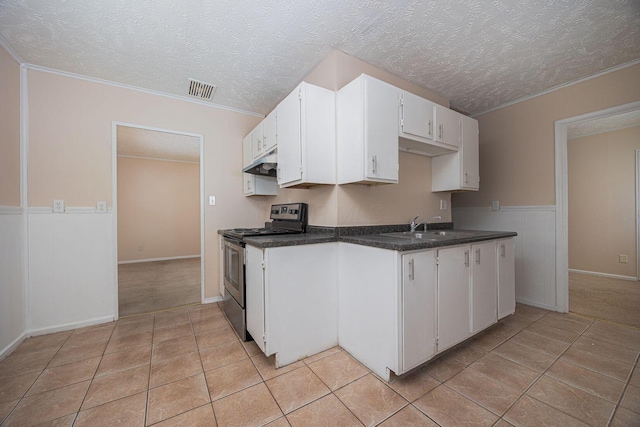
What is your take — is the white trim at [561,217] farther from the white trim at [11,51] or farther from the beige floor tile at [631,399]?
the white trim at [11,51]

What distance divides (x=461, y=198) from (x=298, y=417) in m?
3.52

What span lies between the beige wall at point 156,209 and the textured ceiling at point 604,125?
7294mm

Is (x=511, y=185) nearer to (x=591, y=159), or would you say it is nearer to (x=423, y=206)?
(x=423, y=206)

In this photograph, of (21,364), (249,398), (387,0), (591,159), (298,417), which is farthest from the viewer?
(591,159)

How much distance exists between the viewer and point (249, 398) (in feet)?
4.67

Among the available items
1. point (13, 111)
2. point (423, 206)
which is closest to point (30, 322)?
point (13, 111)

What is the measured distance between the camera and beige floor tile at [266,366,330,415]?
1.38 metres

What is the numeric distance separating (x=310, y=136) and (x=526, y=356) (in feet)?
7.66

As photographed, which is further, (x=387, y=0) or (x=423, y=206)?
(x=423, y=206)

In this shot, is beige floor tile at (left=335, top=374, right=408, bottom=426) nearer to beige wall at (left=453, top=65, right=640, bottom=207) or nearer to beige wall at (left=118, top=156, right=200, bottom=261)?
beige wall at (left=453, top=65, right=640, bottom=207)

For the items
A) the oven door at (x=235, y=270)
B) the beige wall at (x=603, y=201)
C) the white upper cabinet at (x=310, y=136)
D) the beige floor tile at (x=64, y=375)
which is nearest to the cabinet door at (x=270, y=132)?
the white upper cabinet at (x=310, y=136)

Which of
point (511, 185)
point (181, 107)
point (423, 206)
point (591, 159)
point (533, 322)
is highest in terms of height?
point (181, 107)

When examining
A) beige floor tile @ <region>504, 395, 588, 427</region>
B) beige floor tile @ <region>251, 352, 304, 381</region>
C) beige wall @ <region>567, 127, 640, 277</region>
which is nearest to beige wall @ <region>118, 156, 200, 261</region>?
beige floor tile @ <region>251, 352, 304, 381</region>

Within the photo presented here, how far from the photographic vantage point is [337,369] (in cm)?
167
